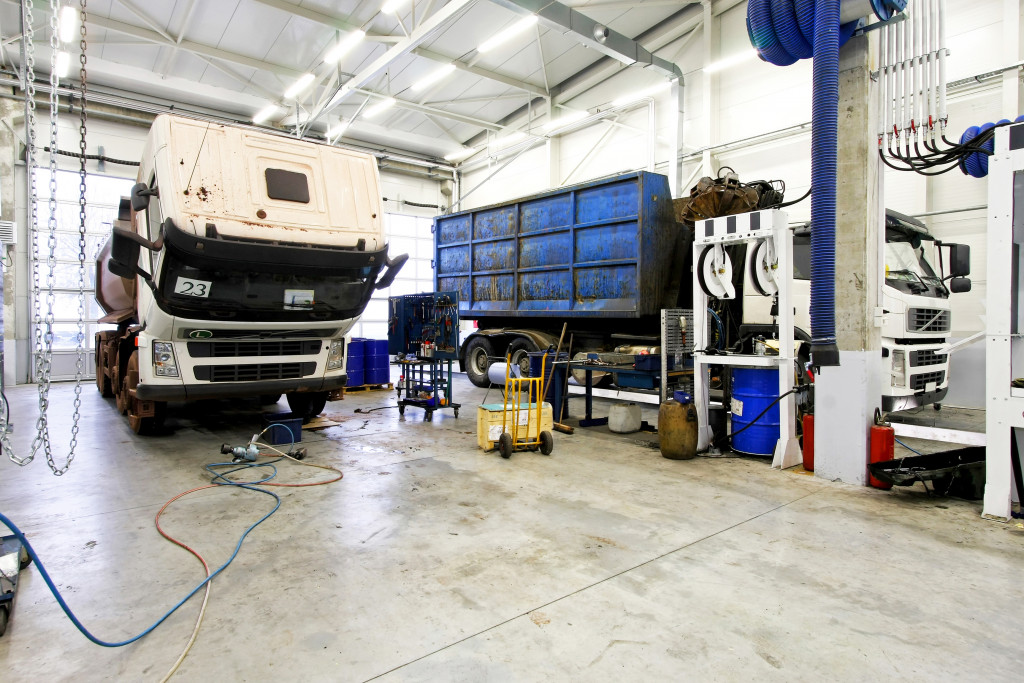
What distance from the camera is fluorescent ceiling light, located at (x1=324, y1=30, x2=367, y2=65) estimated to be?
9.59 m

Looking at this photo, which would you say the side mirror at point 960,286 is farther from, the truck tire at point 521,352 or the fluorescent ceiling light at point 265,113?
the fluorescent ceiling light at point 265,113

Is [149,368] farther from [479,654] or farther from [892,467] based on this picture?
[892,467]

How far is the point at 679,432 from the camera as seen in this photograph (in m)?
5.14

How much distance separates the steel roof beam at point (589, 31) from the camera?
28.0 feet

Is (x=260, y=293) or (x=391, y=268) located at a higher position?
(x=391, y=268)

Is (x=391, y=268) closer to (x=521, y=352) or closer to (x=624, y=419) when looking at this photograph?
(x=624, y=419)

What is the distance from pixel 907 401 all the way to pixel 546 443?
3963 millimetres

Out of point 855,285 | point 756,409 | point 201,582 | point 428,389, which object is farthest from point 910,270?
point 201,582

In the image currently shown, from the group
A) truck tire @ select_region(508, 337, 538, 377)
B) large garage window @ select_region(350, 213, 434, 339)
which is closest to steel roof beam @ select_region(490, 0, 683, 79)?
truck tire @ select_region(508, 337, 538, 377)

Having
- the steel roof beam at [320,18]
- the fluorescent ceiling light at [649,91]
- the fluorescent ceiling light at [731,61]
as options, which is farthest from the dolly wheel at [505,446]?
the fluorescent ceiling light at [649,91]

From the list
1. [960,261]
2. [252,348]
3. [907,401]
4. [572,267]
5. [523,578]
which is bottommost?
[523,578]

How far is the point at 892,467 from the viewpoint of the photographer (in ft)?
13.8

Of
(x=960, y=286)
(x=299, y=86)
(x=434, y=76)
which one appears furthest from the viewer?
(x=299, y=86)

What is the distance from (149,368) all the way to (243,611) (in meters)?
3.64
